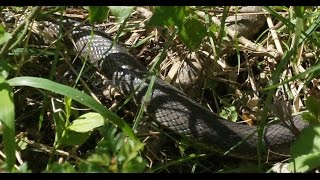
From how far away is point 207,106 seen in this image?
11.5ft

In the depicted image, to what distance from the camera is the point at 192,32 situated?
115 inches

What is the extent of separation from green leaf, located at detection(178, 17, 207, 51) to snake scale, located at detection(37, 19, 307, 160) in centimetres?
34

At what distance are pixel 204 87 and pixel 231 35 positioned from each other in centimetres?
39

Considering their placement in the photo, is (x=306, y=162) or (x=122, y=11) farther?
(x=306, y=162)

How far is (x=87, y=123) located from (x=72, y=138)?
0.32ft

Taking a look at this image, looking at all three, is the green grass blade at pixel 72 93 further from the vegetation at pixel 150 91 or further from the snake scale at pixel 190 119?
the snake scale at pixel 190 119

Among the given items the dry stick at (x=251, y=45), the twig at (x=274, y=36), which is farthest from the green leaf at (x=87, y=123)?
the twig at (x=274, y=36)

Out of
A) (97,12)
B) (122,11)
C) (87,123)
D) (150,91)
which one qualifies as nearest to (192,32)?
(150,91)

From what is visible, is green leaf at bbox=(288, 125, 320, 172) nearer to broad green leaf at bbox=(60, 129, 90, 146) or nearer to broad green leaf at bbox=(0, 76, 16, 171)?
broad green leaf at bbox=(60, 129, 90, 146)

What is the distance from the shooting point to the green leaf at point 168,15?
221 centimetres

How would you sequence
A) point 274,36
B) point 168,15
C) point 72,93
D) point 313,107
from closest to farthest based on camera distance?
1. point 168,15
2. point 72,93
3. point 313,107
4. point 274,36

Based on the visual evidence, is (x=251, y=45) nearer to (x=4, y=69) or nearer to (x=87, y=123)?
(x=87, y=123)

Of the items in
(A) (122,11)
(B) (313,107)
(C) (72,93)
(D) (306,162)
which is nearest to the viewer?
(A) (122,11)

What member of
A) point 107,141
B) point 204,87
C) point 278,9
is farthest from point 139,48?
point 107,141
